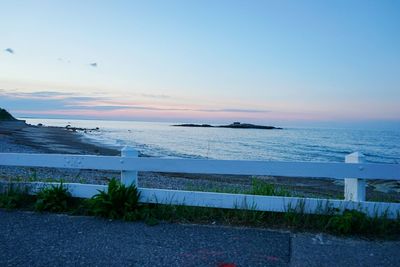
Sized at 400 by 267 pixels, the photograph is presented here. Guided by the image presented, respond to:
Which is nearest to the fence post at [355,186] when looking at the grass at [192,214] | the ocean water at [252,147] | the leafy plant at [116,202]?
the grass at [192,214]

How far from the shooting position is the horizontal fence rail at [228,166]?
4859mm

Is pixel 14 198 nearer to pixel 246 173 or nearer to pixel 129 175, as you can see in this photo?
pixel 129 175

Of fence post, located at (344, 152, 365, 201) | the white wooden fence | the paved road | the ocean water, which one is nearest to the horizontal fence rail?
the white wooden fence

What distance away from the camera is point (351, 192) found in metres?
5.09

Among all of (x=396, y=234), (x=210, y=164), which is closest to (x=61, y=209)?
(x=210, y=164)

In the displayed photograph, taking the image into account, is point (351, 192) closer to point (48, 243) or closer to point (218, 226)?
point (218, 226)

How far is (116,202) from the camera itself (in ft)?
17.0

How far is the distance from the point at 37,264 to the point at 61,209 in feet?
6.17

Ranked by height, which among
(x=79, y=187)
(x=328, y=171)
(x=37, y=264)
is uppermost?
(x=328, y=171)

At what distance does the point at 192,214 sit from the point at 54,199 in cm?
203

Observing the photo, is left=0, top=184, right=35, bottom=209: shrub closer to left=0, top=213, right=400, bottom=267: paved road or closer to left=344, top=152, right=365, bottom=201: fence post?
left=0, top=213, right=400, bottom=267: paved road

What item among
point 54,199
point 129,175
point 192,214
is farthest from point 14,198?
point 192,214

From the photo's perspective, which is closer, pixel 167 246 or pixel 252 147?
pixel 167 246

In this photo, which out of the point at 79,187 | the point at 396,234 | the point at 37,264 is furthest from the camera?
the point at 79,187
